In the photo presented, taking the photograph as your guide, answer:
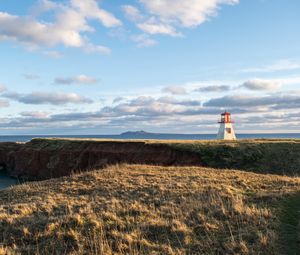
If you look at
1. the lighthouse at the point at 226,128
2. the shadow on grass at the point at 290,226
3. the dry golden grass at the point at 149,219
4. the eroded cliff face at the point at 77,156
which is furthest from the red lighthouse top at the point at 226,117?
the shadow on grass at the point at 290,226

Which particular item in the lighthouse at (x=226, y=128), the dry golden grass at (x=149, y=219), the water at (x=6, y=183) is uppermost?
the lighthouse at (x=226, y=128)

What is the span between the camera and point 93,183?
20156mm

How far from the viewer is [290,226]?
10930 millimetres

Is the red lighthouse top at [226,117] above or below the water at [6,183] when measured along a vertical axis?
above

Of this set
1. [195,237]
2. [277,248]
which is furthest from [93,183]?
[277,248]

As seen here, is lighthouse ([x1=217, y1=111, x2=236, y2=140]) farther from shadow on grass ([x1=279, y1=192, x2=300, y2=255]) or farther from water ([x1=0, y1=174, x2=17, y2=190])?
shadow on grass ([x1=279, y1=192, x2=300, y2=255])

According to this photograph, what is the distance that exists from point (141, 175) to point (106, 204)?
7708 mm

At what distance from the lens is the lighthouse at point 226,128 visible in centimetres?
6606

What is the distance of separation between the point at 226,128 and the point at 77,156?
29.1 metres

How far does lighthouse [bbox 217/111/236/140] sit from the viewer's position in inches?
2601

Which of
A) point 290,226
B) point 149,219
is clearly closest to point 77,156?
point 149,219

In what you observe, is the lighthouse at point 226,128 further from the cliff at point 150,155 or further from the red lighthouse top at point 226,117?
the cliff at point 150,155

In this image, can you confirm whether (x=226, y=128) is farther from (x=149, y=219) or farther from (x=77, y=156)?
(x=149, y=219)

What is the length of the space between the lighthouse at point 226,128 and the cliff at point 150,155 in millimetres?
20907
